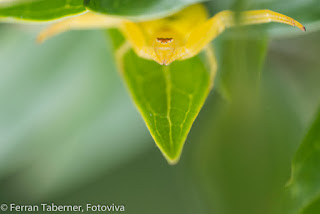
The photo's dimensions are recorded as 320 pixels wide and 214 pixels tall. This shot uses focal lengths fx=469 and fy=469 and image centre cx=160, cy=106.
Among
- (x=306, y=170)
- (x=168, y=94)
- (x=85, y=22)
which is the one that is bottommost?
(x=306, y=170)

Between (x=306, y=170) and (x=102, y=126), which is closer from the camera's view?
(x=306, y=170)

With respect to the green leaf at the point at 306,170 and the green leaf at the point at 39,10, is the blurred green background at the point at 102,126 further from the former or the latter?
the green leaf at the point at 39,10

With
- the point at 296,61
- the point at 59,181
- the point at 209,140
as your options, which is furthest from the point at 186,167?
the point at 209,140

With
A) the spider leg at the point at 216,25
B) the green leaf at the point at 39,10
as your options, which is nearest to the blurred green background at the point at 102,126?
the spider leg at the point at 216,25

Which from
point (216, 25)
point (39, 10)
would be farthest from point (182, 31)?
point (39, 10)

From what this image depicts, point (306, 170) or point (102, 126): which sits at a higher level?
point (102, 126)

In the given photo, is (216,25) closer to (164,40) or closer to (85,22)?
(164,40)

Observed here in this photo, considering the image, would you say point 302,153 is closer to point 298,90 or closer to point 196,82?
point 196,82

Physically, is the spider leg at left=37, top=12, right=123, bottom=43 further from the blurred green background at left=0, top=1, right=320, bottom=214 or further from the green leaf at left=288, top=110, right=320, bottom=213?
the green leaf at left=288, top=110, right=320, bottom=213
